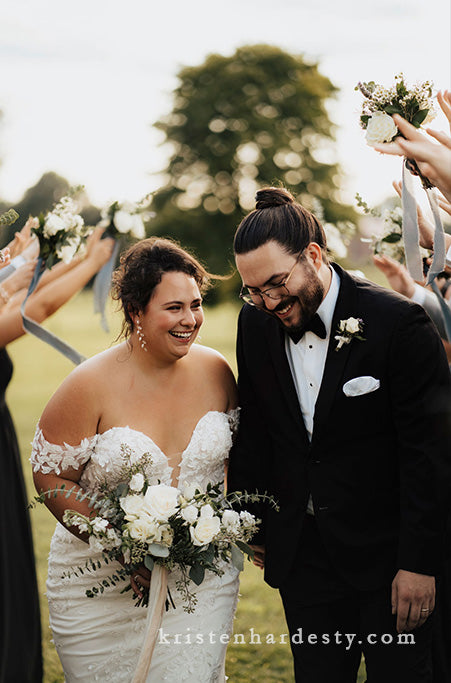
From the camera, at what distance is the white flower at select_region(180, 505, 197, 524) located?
122 inches

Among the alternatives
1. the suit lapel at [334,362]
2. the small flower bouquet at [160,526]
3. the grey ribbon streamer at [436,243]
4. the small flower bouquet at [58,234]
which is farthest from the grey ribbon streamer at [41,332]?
the grey ribbon streamer at [436,243]

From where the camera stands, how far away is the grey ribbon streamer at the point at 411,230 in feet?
10.7

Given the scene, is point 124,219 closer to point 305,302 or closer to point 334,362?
point 305,302

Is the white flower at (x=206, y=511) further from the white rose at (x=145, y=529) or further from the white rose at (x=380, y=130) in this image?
the white rose at (x=380, y=130)

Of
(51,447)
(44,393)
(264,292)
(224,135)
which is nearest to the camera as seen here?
(264,292)

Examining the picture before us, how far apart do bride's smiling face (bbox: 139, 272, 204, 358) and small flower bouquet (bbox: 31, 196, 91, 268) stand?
4.64 feet

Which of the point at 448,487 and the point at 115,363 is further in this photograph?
the point at 115,363

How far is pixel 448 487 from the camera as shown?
128 inches

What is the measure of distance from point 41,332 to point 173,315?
1390 mm

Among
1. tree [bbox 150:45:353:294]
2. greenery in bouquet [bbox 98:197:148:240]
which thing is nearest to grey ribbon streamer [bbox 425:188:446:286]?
greenery in bouquet [bbox 98:197:148:240]

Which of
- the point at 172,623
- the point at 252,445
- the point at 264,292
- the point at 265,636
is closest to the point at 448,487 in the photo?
the point at 252,445

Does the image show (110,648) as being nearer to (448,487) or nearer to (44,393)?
(448,487)

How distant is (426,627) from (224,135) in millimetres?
33505

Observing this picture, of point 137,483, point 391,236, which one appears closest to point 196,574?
point 137,483
